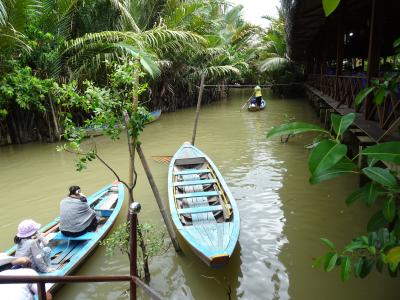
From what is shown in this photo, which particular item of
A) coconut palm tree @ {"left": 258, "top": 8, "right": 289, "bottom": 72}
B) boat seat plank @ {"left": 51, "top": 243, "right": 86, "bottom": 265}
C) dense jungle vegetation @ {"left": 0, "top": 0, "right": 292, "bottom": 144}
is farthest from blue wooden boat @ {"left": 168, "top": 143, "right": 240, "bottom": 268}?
coconut palm tree @ {"left": 258, "top": 8, "right": 289, "bottom": 72}

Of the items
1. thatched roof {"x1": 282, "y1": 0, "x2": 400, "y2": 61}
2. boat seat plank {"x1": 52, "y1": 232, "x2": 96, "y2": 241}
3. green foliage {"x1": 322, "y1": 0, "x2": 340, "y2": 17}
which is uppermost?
thatched roof {"x1": 282, "y1": 0, "x2": 400, "y2": 61}

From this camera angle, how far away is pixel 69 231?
14.8 ft

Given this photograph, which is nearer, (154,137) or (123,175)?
(123,175)

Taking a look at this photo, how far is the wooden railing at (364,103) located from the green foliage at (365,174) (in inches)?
38.4

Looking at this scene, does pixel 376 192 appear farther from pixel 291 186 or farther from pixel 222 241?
pixel 291 186

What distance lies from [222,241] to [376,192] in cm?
253

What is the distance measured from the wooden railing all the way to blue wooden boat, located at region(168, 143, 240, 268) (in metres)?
2.06

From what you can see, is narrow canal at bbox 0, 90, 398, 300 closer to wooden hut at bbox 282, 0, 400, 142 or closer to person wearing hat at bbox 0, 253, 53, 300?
person wearing hat at bbox 0, 253, 53, 300

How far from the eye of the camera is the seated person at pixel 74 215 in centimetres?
450

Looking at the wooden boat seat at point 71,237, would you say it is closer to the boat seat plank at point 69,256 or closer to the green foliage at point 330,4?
the boat seat plank at point 69,256

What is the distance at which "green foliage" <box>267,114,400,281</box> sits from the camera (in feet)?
3.88

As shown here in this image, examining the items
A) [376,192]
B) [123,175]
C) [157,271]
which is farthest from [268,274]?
[123,175]

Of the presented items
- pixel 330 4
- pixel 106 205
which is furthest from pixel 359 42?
pixel 330 4

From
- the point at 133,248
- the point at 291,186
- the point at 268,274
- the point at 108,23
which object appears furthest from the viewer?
the point at 108,23
